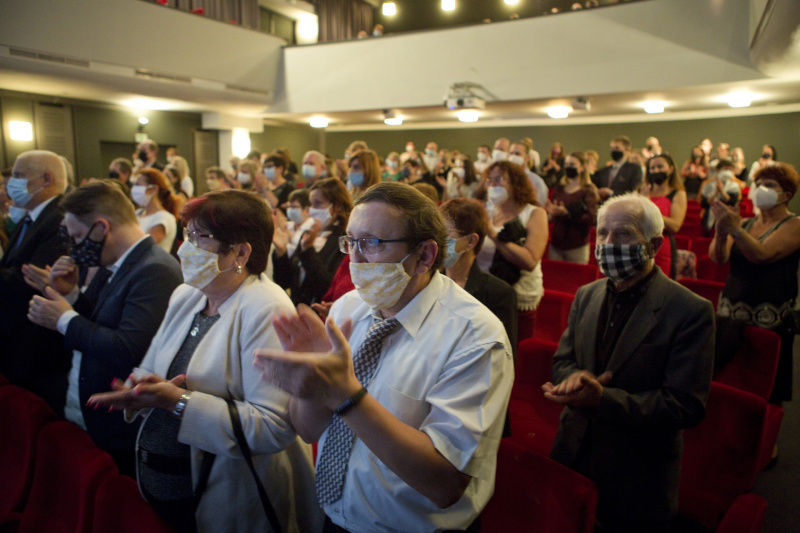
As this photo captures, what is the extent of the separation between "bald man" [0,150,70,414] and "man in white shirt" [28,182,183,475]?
1.25 feet

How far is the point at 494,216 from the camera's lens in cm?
344

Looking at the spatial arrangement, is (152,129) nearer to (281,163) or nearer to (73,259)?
(281,163)

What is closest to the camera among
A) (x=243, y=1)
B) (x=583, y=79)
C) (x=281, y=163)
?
(x=281, y=163)

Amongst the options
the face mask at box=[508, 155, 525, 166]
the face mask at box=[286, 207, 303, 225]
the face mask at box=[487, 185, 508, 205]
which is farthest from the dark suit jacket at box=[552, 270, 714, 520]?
the face mask at box=[508, 155, 525, 166]

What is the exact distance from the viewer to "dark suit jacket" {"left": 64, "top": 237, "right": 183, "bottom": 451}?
1.91 m

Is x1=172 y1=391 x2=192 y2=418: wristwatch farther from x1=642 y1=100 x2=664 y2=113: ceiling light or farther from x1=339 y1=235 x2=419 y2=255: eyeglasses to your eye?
x1=642 y1=100 x2=664 y2=113: ceiling light

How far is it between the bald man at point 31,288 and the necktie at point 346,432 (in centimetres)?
177

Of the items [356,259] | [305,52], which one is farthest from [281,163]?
[305,52]

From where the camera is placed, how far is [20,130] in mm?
10695

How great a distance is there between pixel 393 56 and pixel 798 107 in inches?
355

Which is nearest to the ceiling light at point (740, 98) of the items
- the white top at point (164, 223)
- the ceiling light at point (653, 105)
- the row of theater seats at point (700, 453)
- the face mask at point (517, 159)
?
the ceiling light at point (653, 105)

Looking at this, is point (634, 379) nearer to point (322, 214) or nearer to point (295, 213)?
point (322, 214)

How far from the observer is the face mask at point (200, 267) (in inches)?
63.4

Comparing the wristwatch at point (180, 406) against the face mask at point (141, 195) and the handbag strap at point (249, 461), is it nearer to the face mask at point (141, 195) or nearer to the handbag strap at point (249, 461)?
the handbag strap at point (249, 461)
